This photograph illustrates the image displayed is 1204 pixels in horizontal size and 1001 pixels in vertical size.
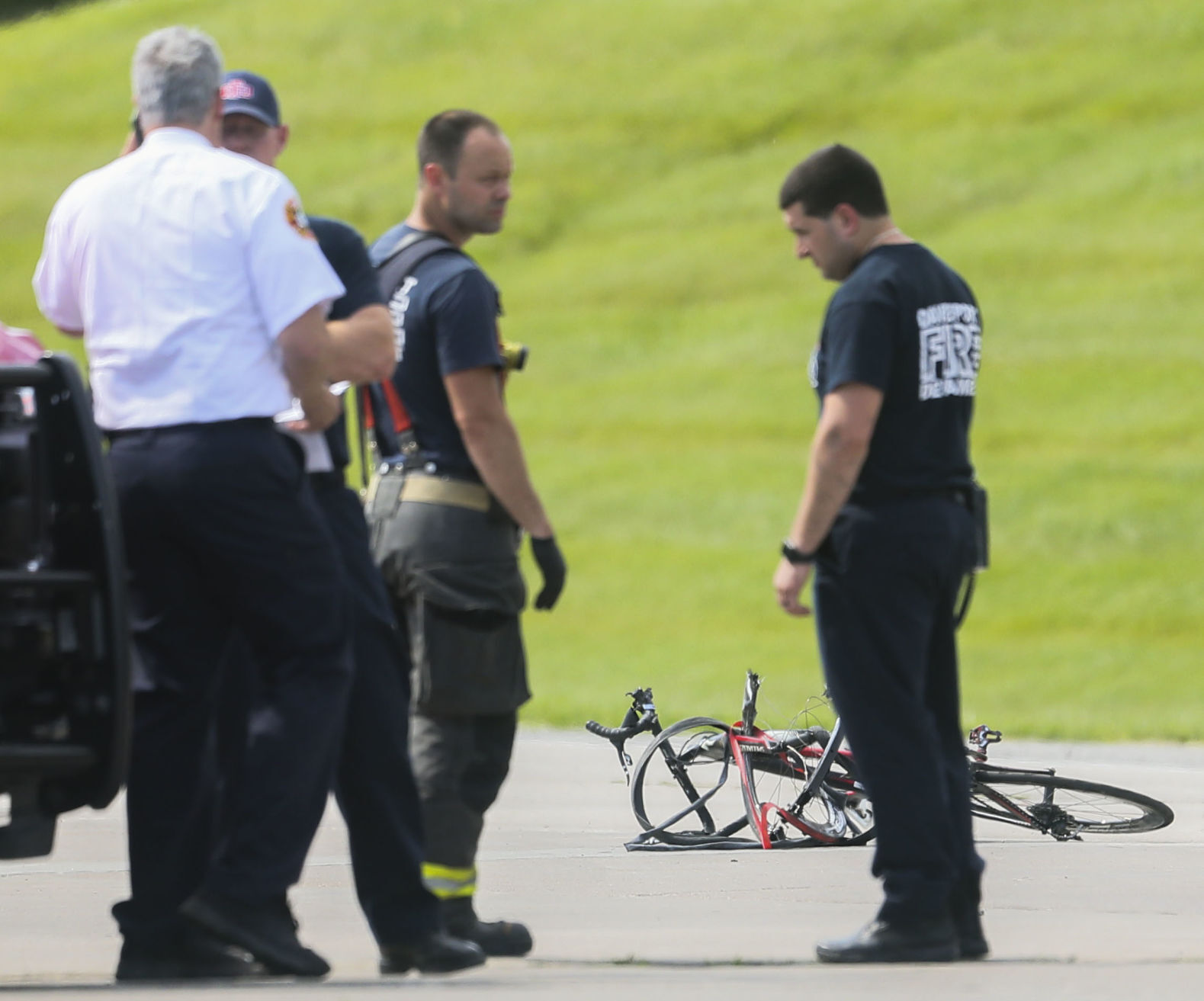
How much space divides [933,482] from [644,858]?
2.30 m

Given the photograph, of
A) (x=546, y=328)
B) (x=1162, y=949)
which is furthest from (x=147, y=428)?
(x=546, y=328)

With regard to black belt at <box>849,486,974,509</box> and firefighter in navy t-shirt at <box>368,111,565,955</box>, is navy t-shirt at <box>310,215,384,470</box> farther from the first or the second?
black belt at <box>849,486,974,509</box>

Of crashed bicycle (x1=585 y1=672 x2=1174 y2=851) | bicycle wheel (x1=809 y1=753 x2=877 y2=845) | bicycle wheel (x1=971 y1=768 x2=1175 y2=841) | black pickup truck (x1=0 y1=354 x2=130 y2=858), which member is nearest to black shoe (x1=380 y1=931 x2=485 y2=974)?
black pickup truck (x1=0 y1=354 x2=130 y2=858)

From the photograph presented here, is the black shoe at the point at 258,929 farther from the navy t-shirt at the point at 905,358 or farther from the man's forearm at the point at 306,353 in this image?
the navy t-shirt at the point at 905,358

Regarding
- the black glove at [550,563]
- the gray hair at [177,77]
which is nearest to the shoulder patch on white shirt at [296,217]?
the gray hair at [177,77]

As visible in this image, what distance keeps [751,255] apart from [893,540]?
78.8 feet

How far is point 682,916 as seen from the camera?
17.4ft

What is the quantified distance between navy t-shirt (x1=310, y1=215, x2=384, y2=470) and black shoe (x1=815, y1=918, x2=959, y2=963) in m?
1.46

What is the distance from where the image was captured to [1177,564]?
18.1m

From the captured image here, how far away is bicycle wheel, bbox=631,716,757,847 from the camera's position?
7.37m

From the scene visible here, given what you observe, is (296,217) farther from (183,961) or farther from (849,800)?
(849,800)

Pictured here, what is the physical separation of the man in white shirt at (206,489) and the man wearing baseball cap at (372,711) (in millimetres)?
142

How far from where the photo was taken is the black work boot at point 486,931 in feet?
15.3

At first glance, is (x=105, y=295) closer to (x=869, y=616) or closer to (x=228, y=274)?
(x=228, y=274)
